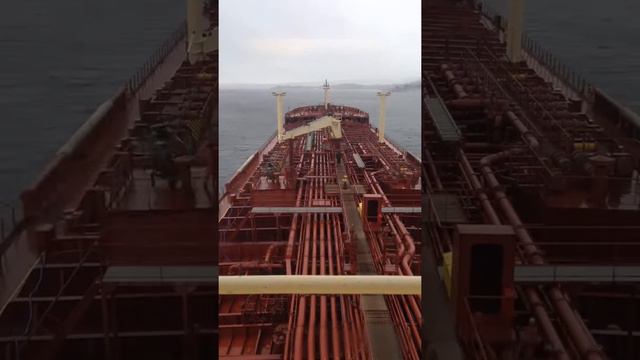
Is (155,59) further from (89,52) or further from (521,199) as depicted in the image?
(521,199)

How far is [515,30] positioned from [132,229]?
0.91m

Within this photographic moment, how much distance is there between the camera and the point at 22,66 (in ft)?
3.38

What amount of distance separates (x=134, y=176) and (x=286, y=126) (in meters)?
9.18

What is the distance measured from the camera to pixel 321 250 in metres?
3.30

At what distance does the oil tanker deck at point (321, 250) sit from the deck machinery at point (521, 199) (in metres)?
0.42

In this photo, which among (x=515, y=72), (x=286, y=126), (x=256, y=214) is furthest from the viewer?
(x=286, y=126)

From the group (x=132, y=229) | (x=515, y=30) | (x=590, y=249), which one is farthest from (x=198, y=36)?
(x=590, y=249)

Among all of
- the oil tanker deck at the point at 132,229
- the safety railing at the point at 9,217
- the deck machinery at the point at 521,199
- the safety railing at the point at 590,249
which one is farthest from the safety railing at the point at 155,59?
the safety railing at the point at 590,249

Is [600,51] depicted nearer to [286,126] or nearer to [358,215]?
[358,215]

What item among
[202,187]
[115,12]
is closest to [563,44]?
[202,187]

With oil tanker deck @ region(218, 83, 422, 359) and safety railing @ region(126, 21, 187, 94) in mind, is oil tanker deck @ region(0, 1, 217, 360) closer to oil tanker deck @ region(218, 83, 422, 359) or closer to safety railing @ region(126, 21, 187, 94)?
safety railing @ region(126, 21, 187, 94)

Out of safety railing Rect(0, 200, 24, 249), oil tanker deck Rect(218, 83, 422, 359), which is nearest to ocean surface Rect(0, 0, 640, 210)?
safety railing Rect(0, 200, 24, 249)

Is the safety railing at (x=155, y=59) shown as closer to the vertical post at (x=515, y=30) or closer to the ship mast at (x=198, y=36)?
the ship mast at (x=198, y=36)

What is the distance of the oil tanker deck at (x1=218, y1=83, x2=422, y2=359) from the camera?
231 centimetres
